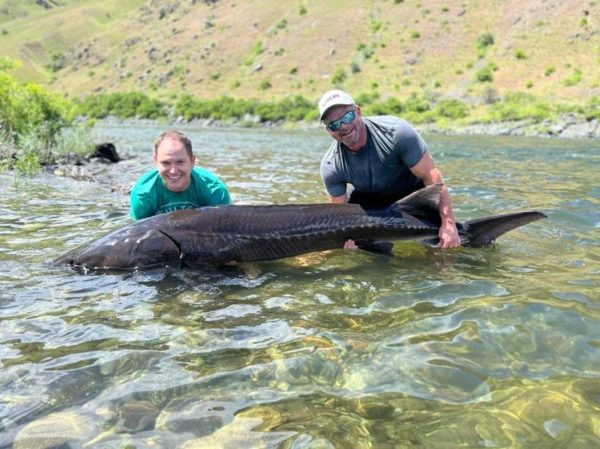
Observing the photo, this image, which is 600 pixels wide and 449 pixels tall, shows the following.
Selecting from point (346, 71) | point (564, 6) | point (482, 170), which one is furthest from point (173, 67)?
point (482, 170)

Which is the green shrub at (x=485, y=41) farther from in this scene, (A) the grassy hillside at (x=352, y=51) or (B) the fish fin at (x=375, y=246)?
(B) the fish fin at (x=375, y=246)

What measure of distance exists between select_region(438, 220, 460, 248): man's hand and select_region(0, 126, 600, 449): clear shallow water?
5.7 inches

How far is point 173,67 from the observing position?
296 ft

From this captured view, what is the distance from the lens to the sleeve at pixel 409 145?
5.94 m

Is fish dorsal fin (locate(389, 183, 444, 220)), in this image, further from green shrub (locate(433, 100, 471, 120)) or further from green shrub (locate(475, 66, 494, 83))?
green shrub (locate(475, 66, 494, 83))

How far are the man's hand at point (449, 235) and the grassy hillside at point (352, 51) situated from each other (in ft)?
127

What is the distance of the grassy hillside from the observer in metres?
49.6

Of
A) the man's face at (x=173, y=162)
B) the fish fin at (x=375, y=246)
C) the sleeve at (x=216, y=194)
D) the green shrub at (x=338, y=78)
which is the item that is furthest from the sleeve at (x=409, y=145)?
the green shrub at (x=338, y=78)

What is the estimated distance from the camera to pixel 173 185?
5.79 m

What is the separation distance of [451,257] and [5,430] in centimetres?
433

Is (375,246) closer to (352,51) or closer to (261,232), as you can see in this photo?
(261,232)

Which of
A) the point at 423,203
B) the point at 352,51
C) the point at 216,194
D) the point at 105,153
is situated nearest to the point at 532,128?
the point at 105,153

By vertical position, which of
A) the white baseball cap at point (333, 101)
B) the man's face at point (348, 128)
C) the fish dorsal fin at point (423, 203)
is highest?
the white baseball cap at point (333, 101)

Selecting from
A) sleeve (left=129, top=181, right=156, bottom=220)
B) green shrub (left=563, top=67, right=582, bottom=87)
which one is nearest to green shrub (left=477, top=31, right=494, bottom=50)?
green shrub (left=563, top=67, right=582, bottom=87)
